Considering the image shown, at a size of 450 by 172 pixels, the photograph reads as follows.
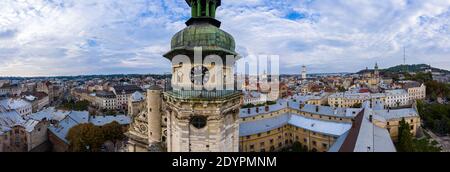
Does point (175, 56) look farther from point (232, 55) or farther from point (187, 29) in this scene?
point (232, 55)

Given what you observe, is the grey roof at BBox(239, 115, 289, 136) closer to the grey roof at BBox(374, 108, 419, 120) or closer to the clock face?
the grey roof at BBox(374, 108, 419, 120)

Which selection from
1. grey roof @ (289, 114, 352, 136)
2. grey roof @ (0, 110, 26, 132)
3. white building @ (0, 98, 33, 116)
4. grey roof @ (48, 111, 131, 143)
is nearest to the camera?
grey roof @ (289, 114, 352, 136)

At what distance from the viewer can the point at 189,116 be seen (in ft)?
27.4

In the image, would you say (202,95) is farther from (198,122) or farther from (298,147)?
(298,147)

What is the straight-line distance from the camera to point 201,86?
843 centimetres

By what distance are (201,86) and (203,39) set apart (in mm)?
1527

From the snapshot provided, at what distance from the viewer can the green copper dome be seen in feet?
27.2

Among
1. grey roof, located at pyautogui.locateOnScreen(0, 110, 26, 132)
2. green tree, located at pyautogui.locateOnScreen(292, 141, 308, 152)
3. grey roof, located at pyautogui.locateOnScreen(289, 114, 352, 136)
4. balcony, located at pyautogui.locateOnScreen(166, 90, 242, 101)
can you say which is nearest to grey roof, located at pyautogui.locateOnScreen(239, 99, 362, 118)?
grey roof, located at pyautogui.locateOnScreen(289, 114, 352, 136)

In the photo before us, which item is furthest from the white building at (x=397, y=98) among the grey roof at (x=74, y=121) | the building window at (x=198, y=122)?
the building window at (x=198, y=122)

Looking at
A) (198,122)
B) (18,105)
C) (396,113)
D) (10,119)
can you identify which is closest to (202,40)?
(198,122)

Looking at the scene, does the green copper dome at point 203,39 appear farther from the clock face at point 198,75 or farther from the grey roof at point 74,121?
the grey roof at point 74,121

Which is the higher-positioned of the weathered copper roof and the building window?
the weathered copper roof

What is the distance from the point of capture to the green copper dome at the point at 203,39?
8.30 metres

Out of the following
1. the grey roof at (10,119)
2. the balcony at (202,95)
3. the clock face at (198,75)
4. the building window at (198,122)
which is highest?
the clock face at (198,75)
